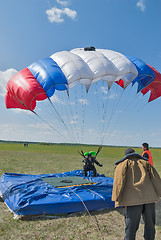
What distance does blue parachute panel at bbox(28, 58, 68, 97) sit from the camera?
5.42 meters

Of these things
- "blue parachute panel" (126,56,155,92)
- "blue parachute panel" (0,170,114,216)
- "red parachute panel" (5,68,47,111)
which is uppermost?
"blue parachute panel" (126,56,155,92)

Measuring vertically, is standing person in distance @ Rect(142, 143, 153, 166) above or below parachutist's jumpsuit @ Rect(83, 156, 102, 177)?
A: above

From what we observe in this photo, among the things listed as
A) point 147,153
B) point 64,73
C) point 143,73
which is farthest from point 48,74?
point 147,153

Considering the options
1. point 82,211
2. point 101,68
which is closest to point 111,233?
point 82,211

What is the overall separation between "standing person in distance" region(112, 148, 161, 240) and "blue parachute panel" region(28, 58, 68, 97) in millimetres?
3247

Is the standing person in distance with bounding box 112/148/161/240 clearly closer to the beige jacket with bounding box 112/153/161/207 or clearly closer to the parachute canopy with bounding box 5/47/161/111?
the beige jacket with bounding box 112/153/161/207

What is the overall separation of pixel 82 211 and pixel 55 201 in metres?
0.75

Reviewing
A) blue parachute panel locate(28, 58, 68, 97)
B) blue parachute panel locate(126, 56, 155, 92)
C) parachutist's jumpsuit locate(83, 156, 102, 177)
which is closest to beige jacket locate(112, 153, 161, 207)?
blue parachute panel locate(28, 58, 68, 97)

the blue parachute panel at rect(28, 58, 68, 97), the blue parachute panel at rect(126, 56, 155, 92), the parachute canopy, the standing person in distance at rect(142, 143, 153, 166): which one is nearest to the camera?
the blue parachute panel at rect(28, 58, 68, 97)

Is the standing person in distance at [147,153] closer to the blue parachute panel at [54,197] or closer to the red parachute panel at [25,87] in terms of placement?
the blue parachute panel at [54,197]

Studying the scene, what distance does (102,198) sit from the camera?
505 cm

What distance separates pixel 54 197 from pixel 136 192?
2570 millimetres

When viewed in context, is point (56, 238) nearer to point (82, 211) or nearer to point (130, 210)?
point (82, 211)

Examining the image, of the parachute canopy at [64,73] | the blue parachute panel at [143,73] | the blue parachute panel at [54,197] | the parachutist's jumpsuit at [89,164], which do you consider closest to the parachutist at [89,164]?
the parachutist's jumpsuit at [89,164]
